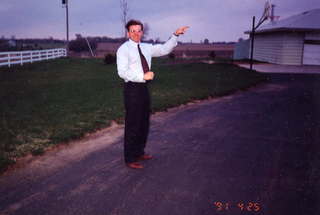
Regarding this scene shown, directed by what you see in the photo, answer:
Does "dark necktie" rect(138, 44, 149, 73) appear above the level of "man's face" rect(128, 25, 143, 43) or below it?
below

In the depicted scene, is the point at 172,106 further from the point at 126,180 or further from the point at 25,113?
the point at 126,180

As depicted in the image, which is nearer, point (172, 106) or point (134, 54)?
point (134, 54)

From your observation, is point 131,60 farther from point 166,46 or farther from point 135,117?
point 135,117

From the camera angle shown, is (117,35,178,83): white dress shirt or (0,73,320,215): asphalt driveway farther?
(117,35,178,83): white dress shirt

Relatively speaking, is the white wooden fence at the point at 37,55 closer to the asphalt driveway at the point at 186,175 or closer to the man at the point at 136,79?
the asphalt driveway at the point at 186,175

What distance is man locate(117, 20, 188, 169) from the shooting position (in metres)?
4.27

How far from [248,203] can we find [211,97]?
24.7 ft

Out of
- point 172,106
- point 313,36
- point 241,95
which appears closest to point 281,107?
point 241,95

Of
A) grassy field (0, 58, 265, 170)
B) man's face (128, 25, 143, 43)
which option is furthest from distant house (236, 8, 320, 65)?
man's face (128, 25, 143, 43)

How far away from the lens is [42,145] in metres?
5.45
